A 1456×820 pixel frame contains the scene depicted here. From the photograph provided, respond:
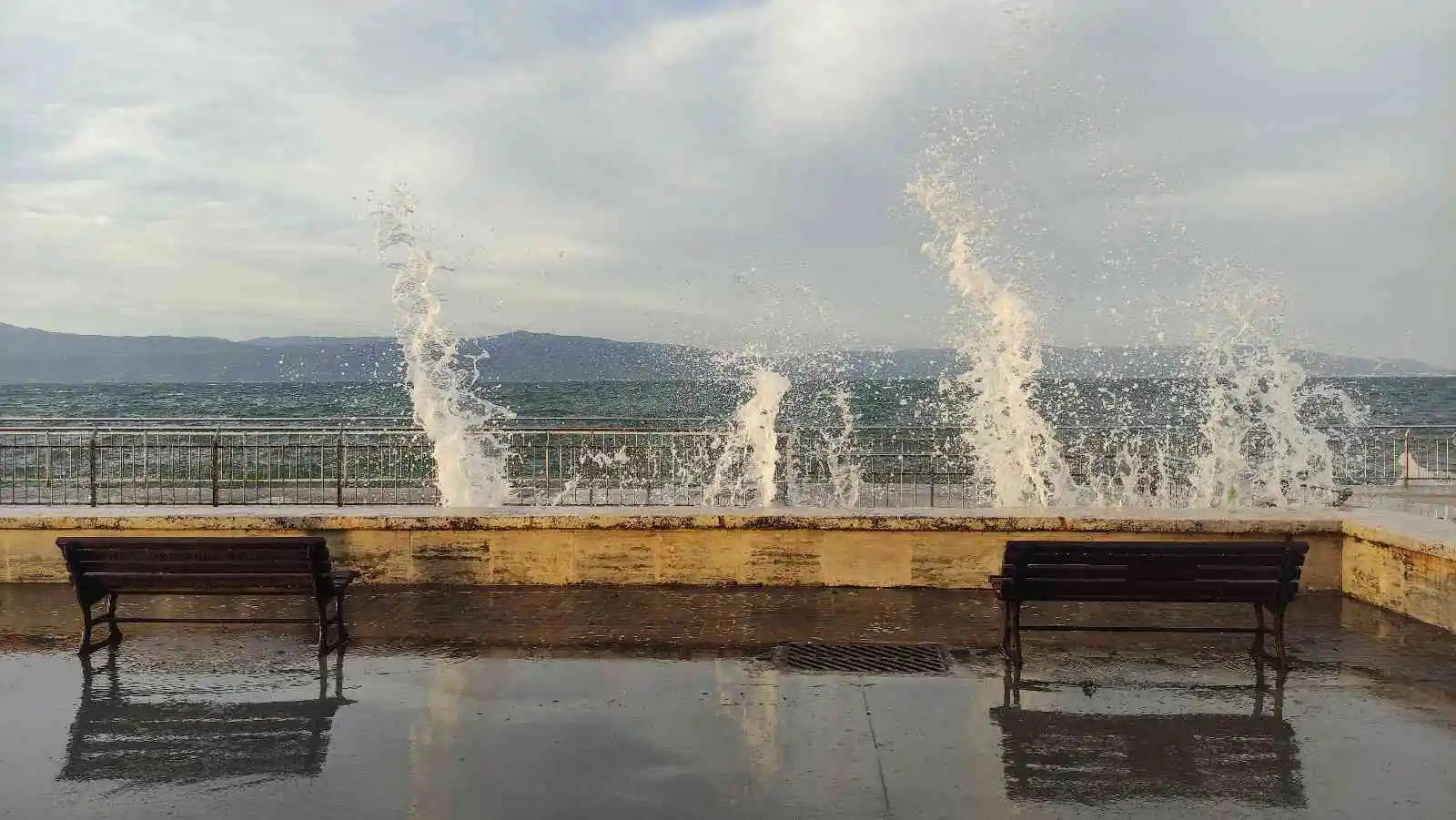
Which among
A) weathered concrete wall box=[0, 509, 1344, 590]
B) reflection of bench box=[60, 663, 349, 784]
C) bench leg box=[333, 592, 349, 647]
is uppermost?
weathered concrete wall box=[0, 509, 1344, 590]

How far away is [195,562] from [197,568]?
0.04m

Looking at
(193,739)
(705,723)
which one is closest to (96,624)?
(193,739)

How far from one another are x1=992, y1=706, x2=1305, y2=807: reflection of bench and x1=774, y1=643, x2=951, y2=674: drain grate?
93 centimetres

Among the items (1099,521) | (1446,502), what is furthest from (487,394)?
(1099,521)

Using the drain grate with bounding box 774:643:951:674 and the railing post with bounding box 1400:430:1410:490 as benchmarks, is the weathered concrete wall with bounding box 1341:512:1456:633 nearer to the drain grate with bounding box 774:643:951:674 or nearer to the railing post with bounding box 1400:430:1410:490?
the drain grate with bounding box 774:643:951:674

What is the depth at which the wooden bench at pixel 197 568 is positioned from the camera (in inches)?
Result: 281

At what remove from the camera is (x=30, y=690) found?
6.32 metres

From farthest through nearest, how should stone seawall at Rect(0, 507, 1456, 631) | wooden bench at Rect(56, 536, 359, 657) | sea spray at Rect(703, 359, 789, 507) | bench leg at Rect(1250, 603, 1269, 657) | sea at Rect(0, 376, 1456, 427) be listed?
sea at Rect(0, 376, 1456, 427), sea spray at Rect(703, 359, 789, 507), stone seawall at Rect(0, 507, 1456, 631), wooden bench at Rect(56, 536, 359, 657), bench leg at Rect(1250, 603, 1269, 657)

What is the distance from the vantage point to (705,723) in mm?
5723

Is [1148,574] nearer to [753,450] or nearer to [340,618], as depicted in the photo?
[340,618]

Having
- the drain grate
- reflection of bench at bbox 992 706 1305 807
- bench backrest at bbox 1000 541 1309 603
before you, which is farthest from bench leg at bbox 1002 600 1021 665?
reflection of bench at bbox 992 706 1305 807

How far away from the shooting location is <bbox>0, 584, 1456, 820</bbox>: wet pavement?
4.74 meters

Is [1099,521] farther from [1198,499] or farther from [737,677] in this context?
[1198,499]

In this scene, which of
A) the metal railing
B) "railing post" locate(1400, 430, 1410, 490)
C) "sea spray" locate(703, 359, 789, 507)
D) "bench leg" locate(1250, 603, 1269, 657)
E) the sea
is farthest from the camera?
the sea
